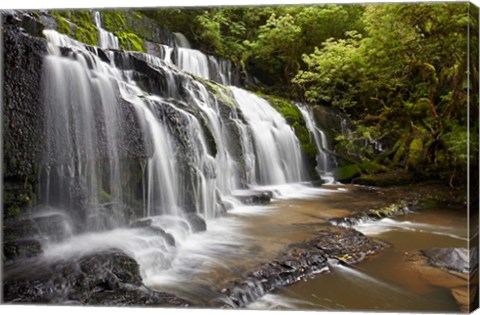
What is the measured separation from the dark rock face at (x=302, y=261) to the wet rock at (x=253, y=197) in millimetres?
626

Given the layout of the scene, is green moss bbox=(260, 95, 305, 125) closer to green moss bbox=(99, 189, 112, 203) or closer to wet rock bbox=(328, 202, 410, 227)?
wet rock bbox=(328, 202, 410, 227)

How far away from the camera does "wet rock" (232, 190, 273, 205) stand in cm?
484

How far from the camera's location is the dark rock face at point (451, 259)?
154 inches

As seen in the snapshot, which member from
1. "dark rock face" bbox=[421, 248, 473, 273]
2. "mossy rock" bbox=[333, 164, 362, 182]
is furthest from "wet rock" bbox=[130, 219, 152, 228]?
"dark rock face" bbox=[421, 248, 473, 273]

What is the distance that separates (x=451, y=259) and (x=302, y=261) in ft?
3.95

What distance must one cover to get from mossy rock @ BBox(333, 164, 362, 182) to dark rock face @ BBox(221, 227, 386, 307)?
0.50 metres

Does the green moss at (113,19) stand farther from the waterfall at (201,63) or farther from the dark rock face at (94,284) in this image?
the dark rock face at (94,284)

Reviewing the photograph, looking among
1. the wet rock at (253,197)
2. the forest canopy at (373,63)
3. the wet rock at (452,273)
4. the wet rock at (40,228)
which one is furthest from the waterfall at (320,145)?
the wet rock at (40,228)

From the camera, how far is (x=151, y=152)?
4762 millimetres

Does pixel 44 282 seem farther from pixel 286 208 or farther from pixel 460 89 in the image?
pixel 460 89

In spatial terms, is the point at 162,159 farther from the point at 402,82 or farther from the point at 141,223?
the point at 402,82

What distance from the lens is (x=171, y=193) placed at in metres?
4.76

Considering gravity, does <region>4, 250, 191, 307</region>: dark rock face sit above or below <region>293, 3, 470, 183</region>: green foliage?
below

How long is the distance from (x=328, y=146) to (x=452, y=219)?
49.9 inches
